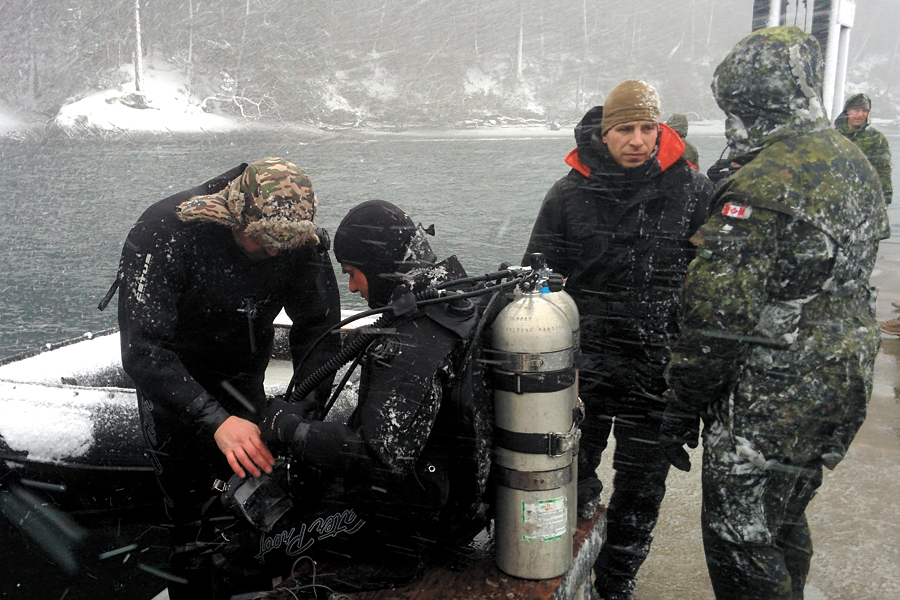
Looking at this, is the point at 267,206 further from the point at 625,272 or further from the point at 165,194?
the point at 165,194

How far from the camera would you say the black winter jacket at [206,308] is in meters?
1.85

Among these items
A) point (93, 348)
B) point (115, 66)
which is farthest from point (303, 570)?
point (115, 66)

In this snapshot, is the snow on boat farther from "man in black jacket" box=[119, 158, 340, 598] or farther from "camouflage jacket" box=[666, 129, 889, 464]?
"camouflage jacket" box=[666, 129, 889, 464]

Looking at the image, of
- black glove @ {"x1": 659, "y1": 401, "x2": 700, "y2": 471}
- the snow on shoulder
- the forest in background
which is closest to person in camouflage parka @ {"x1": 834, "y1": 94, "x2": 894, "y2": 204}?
black glove @ {"x1": 659, "y1": 401, "x2": 700, "y2": 471}

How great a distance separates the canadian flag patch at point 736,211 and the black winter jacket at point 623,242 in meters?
0.48

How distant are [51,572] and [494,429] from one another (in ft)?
9.52

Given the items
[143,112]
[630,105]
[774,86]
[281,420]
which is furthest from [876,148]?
[143,112]

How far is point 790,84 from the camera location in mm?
1578

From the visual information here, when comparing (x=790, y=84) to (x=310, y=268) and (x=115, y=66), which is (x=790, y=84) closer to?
(x=310, y=268)

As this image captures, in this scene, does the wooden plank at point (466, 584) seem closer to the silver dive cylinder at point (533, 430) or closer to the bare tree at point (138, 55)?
the silver dive cylinder at point (533, 430)

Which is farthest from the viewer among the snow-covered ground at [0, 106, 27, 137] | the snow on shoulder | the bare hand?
the snow-covered ground at [0, 106, 27, 137]

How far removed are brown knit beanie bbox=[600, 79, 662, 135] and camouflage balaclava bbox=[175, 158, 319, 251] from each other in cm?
99

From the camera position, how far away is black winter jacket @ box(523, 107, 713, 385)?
206 centimetres

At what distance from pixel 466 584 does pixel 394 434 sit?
0.54 m
